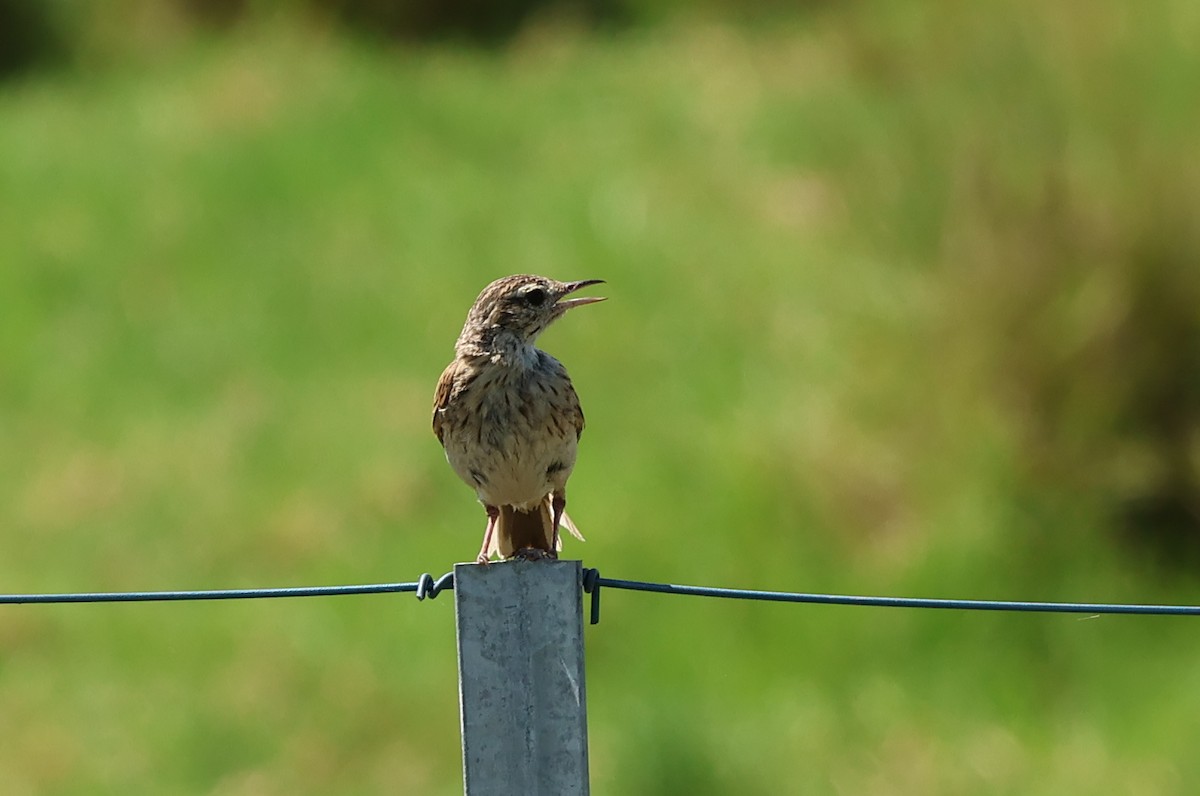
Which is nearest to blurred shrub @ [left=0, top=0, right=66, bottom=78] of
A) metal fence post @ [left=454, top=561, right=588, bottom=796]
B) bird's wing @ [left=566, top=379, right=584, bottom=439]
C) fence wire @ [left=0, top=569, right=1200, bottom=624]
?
bird's wing @ [left=566, top=379, right=584, bottom=439]

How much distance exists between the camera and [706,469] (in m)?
11.1

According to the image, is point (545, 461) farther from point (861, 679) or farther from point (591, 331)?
point (591, 331)

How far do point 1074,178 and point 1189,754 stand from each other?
2942 millimetres

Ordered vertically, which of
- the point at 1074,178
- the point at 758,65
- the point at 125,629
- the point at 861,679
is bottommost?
the point at 861,679

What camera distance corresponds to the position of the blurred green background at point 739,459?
9.47 metres

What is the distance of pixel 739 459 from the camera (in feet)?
35.8

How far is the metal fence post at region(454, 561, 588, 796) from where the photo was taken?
3.52m

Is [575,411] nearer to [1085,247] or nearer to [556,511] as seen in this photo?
[556,511]

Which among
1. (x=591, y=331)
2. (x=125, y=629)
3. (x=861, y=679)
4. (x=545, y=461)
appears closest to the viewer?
(x=545, y=461)

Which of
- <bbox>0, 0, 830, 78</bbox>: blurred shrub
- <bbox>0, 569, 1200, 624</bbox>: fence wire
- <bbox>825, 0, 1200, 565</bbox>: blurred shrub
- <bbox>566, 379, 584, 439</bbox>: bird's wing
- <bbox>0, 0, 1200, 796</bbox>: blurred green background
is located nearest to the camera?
<bbox>0, 569, 1200, 624</bbox>: fence wire

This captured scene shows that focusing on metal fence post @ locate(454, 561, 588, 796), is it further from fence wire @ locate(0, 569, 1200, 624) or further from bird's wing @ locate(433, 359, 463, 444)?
bird's wing @ locate(433, 359, 463, 444)

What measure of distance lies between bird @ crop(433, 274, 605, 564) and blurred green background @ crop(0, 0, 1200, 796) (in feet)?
9.90

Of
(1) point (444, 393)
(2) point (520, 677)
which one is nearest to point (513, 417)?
(1) point (444, 393)

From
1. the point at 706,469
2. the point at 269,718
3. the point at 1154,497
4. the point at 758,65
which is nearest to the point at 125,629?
the point at 269,718
